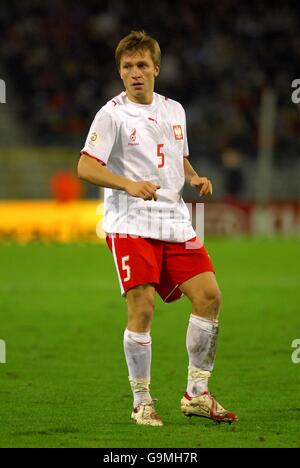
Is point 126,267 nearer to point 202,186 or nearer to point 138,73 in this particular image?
point 202,186

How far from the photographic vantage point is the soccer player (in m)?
6.82

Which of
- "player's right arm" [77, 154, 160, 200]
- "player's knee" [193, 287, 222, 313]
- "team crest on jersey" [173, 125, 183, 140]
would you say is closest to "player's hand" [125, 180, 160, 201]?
"player's right arm" [77, 154, 160, 200]

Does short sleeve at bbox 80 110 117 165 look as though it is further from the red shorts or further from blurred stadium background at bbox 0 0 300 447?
blurred stadium background at bbox 0 0 300 447

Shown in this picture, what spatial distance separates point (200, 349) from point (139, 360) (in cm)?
40

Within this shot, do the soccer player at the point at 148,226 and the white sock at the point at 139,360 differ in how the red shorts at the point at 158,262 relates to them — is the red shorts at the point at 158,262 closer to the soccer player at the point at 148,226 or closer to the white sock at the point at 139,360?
the soccer player at the point at 148,226

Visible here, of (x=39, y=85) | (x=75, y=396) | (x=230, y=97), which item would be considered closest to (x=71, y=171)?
(x=39, y=85)

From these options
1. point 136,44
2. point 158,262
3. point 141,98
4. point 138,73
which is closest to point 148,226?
point 158,262

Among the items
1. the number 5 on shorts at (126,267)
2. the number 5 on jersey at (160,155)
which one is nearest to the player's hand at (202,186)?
the number 5 on jersey at (160,155)

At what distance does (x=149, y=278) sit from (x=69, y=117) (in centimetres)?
2268

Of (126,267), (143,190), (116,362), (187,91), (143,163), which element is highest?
(187,91)

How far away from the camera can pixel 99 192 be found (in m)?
26.4

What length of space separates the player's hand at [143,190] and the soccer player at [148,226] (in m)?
0.19

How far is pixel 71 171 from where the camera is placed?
1077 inches
